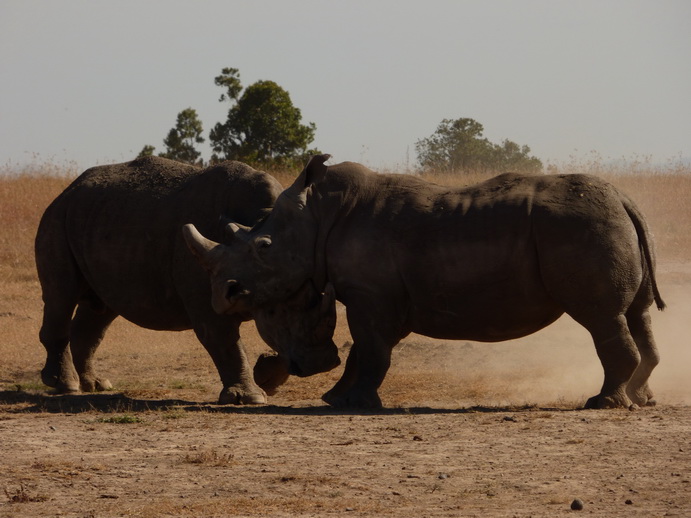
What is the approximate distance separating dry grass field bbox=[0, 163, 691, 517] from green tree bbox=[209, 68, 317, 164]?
1425 centimetres

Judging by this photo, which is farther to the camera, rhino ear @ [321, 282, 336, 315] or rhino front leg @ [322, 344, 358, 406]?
rhino front leg @ [322, 344, 358, 406]

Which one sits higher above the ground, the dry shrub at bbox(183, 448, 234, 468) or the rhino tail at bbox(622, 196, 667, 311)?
the rhino tail at bbox(622, 196, 667, 311)

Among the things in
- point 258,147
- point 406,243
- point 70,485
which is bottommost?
point 70,485

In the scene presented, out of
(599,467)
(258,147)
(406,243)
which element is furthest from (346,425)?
(258,147)

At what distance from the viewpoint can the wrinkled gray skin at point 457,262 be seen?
38.2ft

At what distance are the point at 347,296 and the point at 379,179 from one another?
121cm

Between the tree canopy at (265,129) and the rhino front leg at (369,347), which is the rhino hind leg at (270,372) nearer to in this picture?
the rhino front leg at (369,347)

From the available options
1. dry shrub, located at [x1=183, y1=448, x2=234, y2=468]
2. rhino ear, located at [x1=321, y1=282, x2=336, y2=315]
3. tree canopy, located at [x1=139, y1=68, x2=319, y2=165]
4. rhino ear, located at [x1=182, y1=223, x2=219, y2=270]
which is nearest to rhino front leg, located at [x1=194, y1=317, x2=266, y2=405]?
rhino ear, located at [x1=182, y1=223, x2=219, y2=270]

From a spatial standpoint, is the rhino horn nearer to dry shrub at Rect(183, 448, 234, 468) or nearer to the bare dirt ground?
the bare dirt ground

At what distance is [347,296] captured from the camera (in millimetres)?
12219

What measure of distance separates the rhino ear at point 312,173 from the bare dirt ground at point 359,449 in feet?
6.97

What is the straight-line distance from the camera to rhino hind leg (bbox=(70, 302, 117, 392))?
14.5m

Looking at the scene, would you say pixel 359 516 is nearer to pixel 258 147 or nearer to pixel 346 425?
pixel 346 425

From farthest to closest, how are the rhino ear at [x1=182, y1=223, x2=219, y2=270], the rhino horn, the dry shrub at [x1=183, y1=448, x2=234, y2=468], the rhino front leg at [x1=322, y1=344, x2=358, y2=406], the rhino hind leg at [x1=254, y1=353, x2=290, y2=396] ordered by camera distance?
the rhino hind leg at [x1=254, y1=353, x2=290, y2=396] → the rhino front leg at [x1=322, y1=344, x2=358, y2=406] → the rhino horn → the rhino ear at [x1=182, y1=223, x2=219, y2=270] → the dry shrub at [x1=183, y1=448, x2=234, y2=468]
